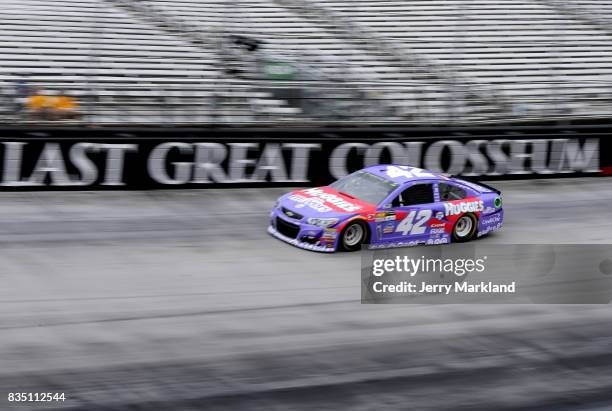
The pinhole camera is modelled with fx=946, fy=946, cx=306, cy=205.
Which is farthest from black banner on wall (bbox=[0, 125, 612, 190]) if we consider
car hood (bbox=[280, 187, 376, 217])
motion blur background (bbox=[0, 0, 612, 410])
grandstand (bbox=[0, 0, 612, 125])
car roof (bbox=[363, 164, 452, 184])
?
car hood (bbox=[280, 187, 376, 217])

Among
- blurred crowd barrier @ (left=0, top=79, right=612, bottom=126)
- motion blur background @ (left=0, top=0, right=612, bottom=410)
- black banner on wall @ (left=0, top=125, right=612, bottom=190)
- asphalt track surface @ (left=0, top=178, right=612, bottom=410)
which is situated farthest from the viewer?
blurred crowd barrier @ (left=0, top=79, right=612, bottom=126)

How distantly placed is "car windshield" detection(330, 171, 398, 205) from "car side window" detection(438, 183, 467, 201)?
85cm

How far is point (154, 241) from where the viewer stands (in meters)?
13.7

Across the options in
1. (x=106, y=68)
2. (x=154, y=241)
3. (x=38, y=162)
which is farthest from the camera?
(x=106, y=68)

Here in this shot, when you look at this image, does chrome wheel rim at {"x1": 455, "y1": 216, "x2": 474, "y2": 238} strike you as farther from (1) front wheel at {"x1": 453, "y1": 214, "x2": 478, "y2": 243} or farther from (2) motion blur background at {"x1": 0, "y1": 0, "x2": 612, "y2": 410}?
(2) motion blur background at {"x1": 0, "y1": 0, "x2": 612, "y2": 410}

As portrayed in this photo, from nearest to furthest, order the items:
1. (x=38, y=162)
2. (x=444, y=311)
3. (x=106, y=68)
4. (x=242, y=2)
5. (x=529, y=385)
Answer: (x=529, y=385) < (x=444, y=311) < (x=38, y=162) < (x=106, y=68) < (x=242, y=2)

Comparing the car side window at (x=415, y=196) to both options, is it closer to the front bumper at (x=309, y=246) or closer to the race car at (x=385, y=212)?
the race car at (x=385, y=212)

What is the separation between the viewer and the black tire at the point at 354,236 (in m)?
13.3

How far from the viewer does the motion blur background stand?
30.0 feet

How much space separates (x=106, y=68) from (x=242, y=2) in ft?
13.6

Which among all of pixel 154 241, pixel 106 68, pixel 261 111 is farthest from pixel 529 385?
pixel 106 68

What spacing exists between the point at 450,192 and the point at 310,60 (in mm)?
5423

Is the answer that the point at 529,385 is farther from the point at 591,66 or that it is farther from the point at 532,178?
the point at 591,66

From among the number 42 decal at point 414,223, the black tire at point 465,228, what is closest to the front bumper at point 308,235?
the number 42 decal at point 414,223
